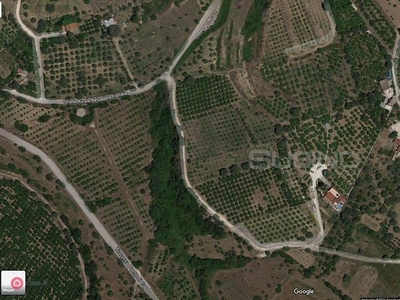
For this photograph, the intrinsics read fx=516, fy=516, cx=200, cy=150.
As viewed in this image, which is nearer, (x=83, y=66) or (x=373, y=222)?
(x=373, y=222)

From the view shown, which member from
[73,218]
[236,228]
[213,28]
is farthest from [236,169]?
[73,218]

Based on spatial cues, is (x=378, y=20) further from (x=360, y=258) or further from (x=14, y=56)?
(x=14, y=56)

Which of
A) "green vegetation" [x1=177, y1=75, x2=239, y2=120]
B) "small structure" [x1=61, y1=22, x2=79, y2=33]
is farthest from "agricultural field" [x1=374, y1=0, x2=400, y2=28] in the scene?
"small structure" [x1=61, y1=22, x2=79, y2=33]

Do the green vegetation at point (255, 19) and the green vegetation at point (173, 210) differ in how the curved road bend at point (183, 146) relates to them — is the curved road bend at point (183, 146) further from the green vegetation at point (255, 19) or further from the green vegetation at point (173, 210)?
the green vegetation at point (255, 19)

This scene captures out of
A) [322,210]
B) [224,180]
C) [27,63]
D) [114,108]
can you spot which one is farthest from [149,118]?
[322,210]

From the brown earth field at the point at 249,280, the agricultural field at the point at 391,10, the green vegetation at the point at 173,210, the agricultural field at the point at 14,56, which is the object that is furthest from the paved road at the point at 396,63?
the agricultural field at the point at 14,56

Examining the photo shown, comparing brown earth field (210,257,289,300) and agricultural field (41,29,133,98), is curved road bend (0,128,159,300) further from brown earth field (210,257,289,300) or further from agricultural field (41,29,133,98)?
brown earth field (210,257,289,300)
